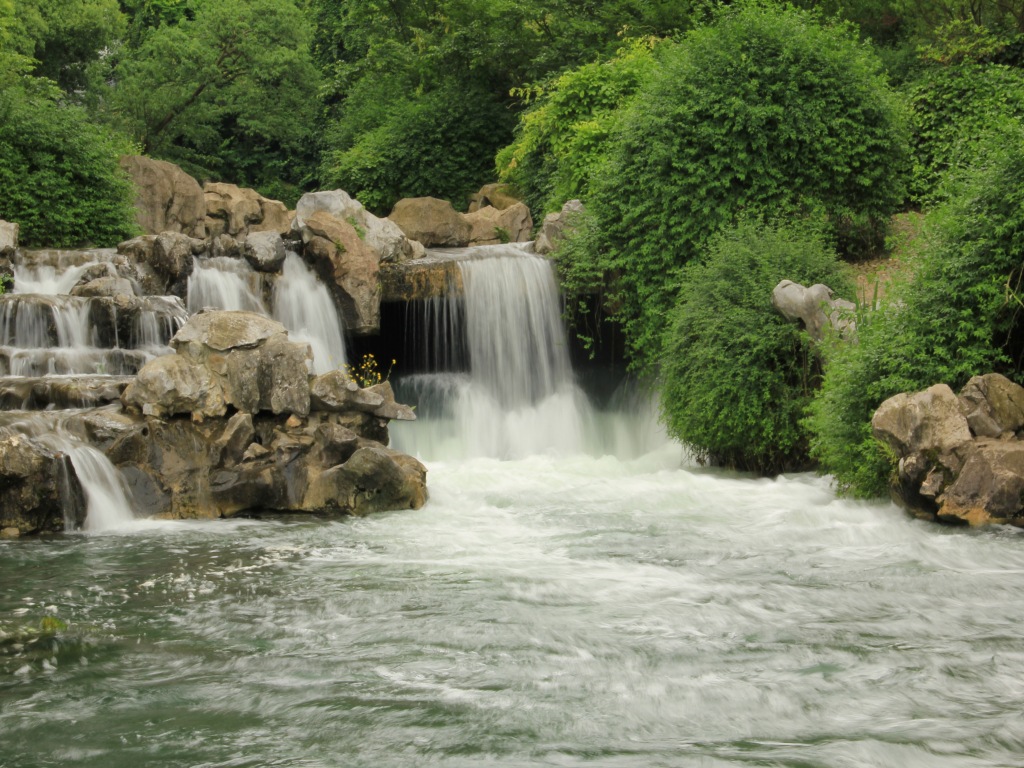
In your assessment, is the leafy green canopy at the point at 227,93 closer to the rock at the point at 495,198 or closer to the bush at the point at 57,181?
the rock at the point at 495,198

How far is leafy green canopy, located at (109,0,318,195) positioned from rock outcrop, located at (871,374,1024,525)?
85.3ft

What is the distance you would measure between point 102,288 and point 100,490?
4422mm

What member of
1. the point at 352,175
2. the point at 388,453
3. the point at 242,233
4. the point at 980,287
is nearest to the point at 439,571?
the point at 388,453

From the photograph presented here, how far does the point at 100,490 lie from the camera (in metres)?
11.4

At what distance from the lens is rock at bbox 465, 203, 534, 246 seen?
22891mm

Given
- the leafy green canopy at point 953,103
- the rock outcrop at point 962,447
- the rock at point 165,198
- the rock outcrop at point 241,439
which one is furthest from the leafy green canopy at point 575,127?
the rock outcrop at point 962,447

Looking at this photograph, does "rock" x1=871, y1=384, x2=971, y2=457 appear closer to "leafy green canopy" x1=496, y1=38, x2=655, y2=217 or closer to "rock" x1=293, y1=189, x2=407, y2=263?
"leafy green canopy" x1=496, y1=38, x2=655, y2=217

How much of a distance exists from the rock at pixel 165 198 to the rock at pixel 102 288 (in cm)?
751

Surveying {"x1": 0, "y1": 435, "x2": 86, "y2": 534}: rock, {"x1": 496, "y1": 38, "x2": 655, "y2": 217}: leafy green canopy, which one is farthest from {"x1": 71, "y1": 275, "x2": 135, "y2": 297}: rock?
{"x1": 496, "y1": 38, "x2": 655, "y2": 217}: leafy green canopy

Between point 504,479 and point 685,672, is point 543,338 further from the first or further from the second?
point 685,672

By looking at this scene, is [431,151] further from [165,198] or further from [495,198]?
[165,198]

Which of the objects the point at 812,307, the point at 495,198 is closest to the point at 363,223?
the point at 495,198

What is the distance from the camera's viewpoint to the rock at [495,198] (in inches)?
1009

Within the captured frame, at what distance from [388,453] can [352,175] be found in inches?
710
